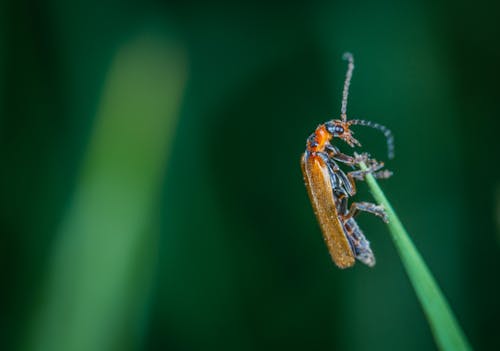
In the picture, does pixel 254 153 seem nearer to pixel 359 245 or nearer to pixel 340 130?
pixel 340 130

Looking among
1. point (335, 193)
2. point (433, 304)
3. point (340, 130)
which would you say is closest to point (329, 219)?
point (335, 193)

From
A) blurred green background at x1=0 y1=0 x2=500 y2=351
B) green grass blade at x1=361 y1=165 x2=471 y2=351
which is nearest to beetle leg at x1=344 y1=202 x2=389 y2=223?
blurred green background at x1=0 y1=0 x2=500 y2=351

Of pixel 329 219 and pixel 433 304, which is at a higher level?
pixel 329 219

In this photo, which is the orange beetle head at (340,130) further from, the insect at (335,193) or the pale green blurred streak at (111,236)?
the pale green blurred streak at (111,236)

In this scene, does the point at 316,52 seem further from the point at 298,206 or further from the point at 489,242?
the point at 489,242

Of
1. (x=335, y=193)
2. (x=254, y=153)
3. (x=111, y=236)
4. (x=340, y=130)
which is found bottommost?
(x=111, y=236)

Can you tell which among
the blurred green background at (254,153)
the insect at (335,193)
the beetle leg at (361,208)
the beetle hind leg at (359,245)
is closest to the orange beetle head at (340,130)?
the insect at (335,193)

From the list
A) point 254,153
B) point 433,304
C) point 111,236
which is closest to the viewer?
point 433,304
